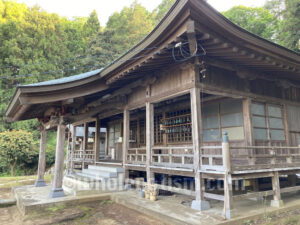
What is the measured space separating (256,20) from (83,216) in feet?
90.0

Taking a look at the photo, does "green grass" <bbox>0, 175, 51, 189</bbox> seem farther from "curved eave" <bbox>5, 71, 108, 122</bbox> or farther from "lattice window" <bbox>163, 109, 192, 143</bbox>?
"lattice window" <bbox>163, 109, 192, 143</bbox>

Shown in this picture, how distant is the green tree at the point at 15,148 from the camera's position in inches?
731

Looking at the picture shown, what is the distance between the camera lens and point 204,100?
832 centimetres

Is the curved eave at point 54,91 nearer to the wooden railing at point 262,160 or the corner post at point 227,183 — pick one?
the corner post at point 227,183

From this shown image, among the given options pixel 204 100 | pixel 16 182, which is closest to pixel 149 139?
pixel 204 100

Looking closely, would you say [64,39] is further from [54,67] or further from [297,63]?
[297,63]

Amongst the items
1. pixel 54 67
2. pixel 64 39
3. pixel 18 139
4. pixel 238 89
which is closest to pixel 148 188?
pixel 238 89

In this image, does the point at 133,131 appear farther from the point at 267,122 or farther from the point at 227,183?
the point at 227,183

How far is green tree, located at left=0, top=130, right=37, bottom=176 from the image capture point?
18.6 metres

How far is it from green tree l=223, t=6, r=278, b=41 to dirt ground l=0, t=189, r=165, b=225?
24504 millimetres

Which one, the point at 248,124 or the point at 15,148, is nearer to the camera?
the point at 248,124

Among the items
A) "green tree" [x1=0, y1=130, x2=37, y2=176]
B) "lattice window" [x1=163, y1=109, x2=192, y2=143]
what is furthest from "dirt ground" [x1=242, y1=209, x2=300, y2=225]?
"green tree" [x1=0, y1=130, x2=37, y2=176]

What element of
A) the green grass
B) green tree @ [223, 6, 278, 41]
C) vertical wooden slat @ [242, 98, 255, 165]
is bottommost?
the green grass

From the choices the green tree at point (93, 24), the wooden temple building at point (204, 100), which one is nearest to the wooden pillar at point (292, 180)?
the wooden temple building at point (204, 100)
